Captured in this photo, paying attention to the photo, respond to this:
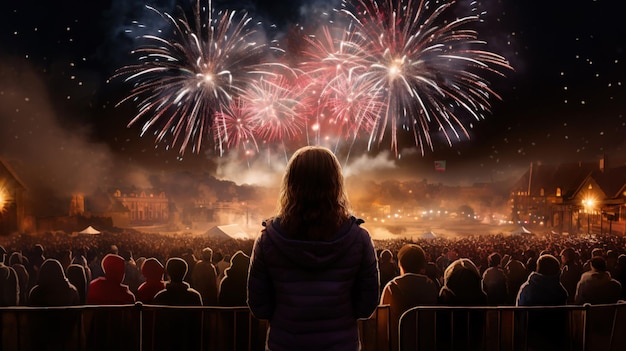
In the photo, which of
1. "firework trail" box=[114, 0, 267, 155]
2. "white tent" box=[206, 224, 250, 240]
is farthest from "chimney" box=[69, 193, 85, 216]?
"white tent" box=[206, 224, 250, 240]

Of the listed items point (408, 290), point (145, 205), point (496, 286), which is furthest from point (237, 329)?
point (145, 205)

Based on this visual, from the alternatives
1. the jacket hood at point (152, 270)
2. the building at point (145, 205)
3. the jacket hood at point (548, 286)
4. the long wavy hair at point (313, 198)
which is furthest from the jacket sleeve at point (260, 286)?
the building at point (145, 205)

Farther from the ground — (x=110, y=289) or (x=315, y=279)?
(x=315, y=279)

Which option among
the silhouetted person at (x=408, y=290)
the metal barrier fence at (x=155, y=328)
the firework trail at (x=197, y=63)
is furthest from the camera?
the firework trail at (x=197, y=63)

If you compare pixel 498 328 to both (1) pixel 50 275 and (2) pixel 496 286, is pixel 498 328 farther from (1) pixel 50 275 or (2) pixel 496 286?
(1) pixel 50 275

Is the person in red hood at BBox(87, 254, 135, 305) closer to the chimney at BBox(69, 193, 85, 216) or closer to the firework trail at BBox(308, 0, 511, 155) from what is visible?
the firework trail at BBox(308, 0, 511, 155)

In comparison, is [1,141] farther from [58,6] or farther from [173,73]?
[173,73]

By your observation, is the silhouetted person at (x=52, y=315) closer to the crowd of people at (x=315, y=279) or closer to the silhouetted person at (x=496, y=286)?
the crowd of people at (x=315, y=279)
